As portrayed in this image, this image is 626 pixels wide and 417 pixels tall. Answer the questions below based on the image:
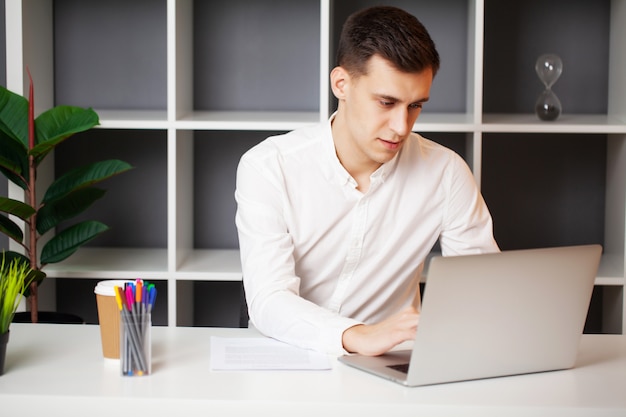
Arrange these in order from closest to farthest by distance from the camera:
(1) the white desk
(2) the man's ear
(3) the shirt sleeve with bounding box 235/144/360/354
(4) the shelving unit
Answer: (1) the white desk
(3) the shirt sleeve with bounding box 235/144/360/354
(2) the man's ear
(4) the shelving unit

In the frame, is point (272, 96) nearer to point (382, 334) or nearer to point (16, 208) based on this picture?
point (16, 208)

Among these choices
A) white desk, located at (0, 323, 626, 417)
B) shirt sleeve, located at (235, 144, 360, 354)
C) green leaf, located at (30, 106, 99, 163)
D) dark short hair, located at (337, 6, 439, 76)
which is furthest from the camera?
green leaf, located at (30, 106, 99, 163)

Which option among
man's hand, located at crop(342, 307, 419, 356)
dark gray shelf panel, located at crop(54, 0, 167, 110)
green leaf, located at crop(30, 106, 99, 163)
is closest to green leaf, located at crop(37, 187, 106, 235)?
green leaf, located at crop(30, 106, 99, 163)

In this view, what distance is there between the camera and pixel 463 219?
229 cm

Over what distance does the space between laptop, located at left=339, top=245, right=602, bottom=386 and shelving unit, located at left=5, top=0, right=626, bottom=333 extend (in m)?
1.59

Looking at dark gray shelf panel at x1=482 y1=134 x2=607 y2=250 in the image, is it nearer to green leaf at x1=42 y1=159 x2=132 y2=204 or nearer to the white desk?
green leaf at x1=42 y1=159 x2=132 y2=204

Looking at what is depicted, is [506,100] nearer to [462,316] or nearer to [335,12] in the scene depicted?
[335,12]

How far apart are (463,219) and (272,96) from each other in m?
1.20

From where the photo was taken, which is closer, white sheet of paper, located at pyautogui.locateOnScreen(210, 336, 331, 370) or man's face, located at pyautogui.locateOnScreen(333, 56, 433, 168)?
white sheet of paper, located at pyautogui.locateOnScreen(210, 336, 331, 370)

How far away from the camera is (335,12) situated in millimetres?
3170

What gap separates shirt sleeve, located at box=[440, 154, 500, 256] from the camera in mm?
2279

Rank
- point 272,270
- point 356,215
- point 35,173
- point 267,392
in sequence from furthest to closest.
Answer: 1. point 35,173
2. point 356,215
3. point 272,270
4. point 267,392

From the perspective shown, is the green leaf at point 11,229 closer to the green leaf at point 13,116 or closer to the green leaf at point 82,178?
the green leaf at point 82,178

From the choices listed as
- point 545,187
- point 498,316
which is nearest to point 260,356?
point 498,316
